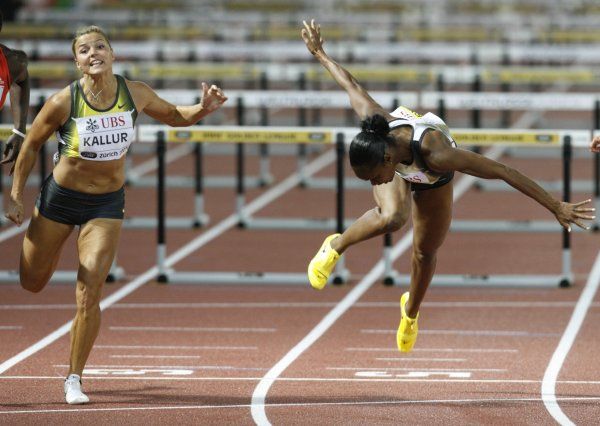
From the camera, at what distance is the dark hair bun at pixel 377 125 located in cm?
923

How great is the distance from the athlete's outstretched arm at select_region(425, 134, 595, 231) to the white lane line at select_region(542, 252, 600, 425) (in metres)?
1.12

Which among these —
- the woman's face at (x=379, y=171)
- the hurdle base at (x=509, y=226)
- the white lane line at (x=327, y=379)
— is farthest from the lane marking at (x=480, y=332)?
the hurdle base at (x=509, y=226)

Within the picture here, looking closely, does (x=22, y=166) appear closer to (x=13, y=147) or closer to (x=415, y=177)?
(x=13, y=147)

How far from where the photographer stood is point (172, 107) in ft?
32.4

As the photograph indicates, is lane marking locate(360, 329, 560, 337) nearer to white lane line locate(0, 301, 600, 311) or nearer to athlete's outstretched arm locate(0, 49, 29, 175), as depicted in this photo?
white lane line locate(0, 301, 600, 311)

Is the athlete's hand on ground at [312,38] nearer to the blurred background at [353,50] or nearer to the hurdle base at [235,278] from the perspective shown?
the hurdle base at [235,278]

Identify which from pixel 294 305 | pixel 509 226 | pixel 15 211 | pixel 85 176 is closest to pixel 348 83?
pixel 85 176

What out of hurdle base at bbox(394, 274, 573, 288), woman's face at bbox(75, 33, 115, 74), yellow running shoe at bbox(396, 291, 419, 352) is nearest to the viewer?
woman's face at bbox(75, 33, 115, 74)

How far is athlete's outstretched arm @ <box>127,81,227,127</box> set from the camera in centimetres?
973

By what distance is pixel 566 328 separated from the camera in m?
12.4

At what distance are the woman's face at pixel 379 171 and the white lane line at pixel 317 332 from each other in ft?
4.64

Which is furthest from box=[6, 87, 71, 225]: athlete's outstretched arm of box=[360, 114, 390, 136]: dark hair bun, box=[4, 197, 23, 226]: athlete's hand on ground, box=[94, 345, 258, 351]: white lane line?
box=[94, 345, 258, 351]: white lane line

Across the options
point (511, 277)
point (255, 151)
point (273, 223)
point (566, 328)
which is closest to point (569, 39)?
point (255, 151)

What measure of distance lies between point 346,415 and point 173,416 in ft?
3.07
